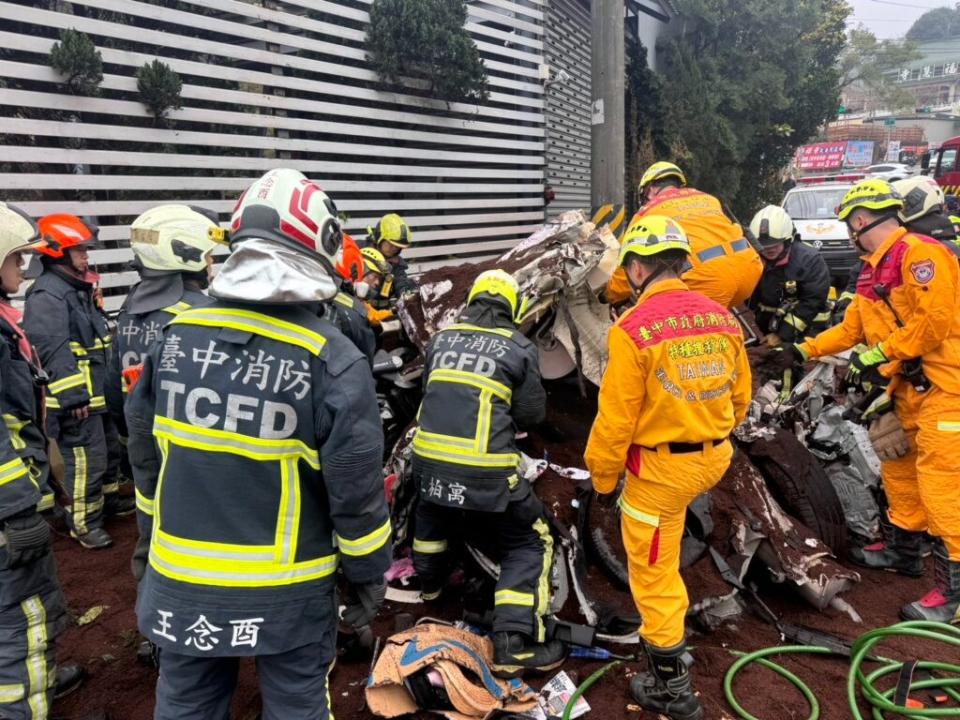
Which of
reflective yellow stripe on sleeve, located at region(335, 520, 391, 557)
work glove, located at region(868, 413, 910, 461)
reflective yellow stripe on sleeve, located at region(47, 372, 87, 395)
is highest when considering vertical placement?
reflective yellow stripe on sleeve, located at region(47, 372, 87, 395)

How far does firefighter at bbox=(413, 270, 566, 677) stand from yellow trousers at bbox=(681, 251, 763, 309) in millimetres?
1298

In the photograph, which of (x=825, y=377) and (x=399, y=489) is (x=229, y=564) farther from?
(x=825, y=377)

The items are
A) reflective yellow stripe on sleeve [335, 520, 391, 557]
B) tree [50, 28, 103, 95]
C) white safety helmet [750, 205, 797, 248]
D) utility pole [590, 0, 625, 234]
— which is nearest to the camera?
reflective yellow stripe on sleeve [335, 520, 391, 557]

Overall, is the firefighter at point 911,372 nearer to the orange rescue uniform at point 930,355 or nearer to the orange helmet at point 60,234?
the orange rescue uniform at point 930,355

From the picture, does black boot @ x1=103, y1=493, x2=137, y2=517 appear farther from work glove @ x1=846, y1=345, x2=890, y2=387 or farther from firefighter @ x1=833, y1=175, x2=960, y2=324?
firefighter @ x1=833, y1=175, x2=960, y2=324

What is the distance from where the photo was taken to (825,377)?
207 inches

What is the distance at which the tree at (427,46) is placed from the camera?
726 cm

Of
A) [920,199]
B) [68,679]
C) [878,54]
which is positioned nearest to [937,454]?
[920,199]

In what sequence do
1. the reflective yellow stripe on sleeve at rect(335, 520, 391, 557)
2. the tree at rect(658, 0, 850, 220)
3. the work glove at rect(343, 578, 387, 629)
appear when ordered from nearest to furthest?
1. the reflective yellow stripe on sleeve at rect(335, 520, 391, 557)
2. the work glove at rect(343, 578, 387, 629)
3. the tree at rect(658, 0, 850, 220)

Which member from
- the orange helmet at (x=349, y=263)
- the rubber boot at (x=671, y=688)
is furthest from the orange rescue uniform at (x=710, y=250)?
the rubber boot at (x=671, y=688)

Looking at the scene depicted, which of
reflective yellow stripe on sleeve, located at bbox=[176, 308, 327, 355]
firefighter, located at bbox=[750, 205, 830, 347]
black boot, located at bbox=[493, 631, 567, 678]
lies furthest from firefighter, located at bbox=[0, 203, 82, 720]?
firefighter, located at bbox=[750, 205, 830, 347]

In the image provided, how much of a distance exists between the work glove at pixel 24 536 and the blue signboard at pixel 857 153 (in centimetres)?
4021

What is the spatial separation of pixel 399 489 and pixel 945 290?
357 centimetres

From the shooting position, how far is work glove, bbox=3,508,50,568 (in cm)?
245
